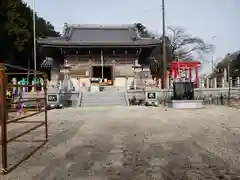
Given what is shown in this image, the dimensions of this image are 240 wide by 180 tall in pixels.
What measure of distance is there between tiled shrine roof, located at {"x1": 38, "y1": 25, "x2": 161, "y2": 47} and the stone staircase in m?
4.87

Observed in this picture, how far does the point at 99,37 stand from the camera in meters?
27.1

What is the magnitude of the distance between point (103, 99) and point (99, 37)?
8941 millimetres

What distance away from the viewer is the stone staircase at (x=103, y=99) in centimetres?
1944

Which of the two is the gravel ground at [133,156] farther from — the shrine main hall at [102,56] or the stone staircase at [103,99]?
the shrine main hall at [102,56]

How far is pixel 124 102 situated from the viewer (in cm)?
1972

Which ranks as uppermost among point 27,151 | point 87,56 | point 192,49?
point 192,49

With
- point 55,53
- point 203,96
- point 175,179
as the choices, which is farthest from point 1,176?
point 55,53

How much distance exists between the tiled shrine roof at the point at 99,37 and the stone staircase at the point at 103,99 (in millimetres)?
4870

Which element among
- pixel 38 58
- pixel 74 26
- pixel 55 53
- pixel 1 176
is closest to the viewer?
pixel 1 176

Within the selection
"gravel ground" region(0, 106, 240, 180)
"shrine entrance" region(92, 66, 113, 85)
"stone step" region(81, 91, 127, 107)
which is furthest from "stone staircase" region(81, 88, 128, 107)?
"gravel ground" region(0, 106, 240, 180)

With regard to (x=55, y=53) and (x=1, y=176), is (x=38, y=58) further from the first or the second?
(x=1, y=176)

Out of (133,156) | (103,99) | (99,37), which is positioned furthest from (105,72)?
(133,156)

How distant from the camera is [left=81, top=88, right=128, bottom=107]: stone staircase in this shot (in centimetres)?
1944

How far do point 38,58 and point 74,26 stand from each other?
13.3 metres
